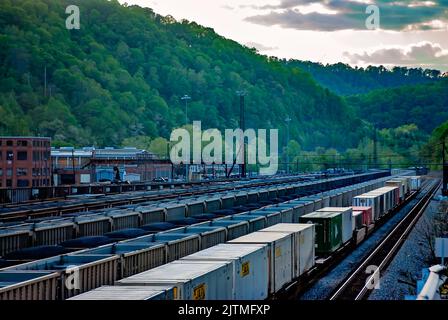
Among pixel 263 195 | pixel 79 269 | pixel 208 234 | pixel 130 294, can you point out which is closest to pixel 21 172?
pixel 263 195

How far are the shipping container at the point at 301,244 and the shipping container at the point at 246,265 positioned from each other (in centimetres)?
508

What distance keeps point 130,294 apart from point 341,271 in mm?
25093

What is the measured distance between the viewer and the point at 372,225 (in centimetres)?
5662

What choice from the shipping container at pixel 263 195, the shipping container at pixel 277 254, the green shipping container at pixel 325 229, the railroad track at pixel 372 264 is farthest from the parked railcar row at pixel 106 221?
the railroad track at pixel 372 264

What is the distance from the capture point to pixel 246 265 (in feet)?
71.7

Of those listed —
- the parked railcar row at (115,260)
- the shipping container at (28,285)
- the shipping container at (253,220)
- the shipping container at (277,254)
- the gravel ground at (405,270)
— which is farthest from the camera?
the shipping container at (253,220)

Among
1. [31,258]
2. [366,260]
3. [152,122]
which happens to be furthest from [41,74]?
[31,258]

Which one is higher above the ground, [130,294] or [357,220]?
[130,294]

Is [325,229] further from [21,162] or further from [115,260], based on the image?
[21,162]

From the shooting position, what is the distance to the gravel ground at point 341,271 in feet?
103
